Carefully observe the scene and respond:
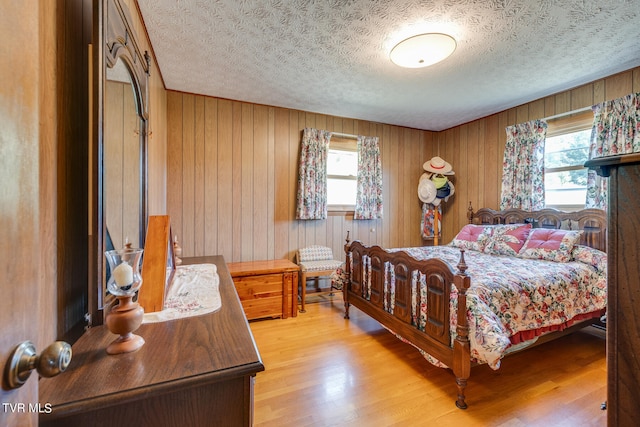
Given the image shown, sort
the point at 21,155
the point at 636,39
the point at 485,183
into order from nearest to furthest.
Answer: the point at 21,155 < the point at 636,39 < the point at 485,183

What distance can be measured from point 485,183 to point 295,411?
3770 mm

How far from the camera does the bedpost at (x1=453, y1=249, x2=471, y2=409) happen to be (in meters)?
1.68

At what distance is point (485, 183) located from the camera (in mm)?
3939

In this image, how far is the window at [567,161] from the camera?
2967 mm

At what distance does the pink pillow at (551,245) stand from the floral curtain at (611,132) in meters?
0.44

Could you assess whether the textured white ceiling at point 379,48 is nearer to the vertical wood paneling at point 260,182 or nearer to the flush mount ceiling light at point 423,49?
the flush mount ceiling light at point 423,49

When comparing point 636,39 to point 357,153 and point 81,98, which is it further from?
point 81,98

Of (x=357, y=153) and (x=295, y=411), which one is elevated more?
(x=357, y=153)

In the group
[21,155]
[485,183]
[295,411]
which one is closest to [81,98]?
[21,155]

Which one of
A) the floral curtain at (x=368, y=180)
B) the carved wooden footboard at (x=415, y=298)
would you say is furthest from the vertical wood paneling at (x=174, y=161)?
the floral curtain at (x=368, y=180)

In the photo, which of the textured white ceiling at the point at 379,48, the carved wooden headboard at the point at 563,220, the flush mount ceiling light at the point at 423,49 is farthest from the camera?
the carved wooden headboard at the point at 563,220

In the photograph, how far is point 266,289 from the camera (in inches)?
117

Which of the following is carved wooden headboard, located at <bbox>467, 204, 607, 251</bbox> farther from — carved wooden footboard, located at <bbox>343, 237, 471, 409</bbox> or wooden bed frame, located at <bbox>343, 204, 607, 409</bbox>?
carved wooden footboard, located at <bbox>343, 237, 471, 409</bbox>

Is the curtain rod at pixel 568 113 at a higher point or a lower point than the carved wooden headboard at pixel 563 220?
higher
